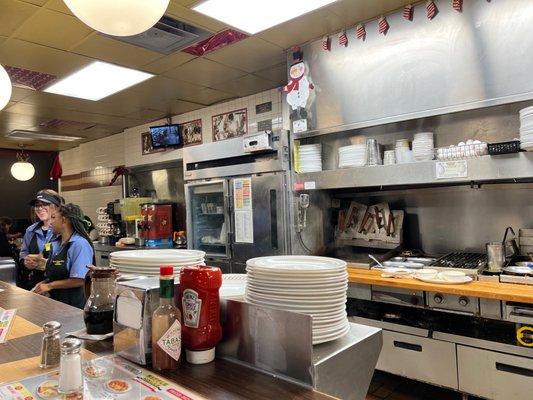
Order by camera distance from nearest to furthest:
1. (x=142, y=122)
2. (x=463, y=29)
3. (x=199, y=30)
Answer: (x=463, y=29), (x=199, y=30), (x=142, y=122)

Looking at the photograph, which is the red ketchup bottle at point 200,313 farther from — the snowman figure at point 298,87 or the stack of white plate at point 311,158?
the snowman figure at point 298,87

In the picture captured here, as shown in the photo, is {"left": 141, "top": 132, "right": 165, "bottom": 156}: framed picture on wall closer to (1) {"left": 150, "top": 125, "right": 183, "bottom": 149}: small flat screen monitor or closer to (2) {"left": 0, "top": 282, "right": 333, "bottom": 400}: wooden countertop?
(1) {"left": 150, "top": 125, "right": 183, "bottom": 149}: small flat screen monitor

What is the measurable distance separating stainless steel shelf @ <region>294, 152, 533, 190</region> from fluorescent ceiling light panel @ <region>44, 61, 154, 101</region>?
2125 mm

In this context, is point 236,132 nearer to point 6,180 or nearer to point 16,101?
point 16,101

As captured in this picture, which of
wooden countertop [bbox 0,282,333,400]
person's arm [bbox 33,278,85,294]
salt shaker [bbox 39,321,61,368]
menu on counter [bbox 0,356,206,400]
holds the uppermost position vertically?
salt shaker [bbox 39,321,61,368]

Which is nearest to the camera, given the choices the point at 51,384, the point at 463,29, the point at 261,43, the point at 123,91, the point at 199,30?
the point at 51,384

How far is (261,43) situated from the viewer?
11.4 feet

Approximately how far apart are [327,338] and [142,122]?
5.84 meters

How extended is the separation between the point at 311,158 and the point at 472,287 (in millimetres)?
1695

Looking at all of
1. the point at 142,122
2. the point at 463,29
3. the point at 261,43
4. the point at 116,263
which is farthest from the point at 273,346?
the point at 142,122

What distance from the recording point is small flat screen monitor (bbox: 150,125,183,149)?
5766mm

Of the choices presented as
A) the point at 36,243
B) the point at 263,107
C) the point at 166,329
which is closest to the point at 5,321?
the point at 166,329

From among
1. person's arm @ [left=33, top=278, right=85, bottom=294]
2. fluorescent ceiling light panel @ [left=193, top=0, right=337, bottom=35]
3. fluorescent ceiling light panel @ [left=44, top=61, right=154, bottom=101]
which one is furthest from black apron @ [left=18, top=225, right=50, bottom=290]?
fluorescent ceiling light panel @ [left=193, top=0, right=337, bottom=35]

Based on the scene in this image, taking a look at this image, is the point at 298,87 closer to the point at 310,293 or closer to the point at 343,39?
the point at 343,39
